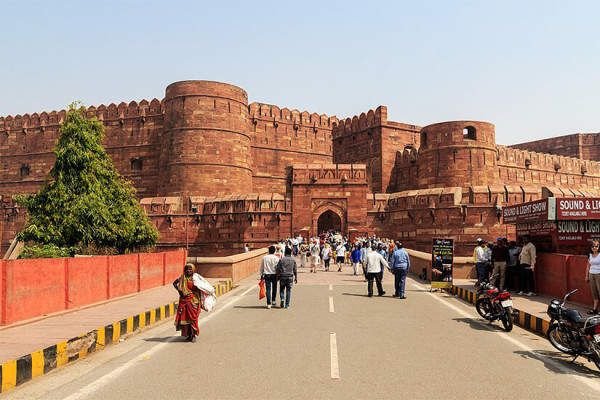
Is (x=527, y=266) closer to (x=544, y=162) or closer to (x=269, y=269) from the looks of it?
(x=269, y=269)

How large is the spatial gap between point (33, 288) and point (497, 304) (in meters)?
7.63

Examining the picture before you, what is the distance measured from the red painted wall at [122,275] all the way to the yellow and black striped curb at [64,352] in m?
2.60

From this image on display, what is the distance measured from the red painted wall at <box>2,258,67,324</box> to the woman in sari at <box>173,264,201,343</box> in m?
2.82

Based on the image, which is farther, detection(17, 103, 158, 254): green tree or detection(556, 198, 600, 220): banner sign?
detection(17, 103, 158, 254): green tree

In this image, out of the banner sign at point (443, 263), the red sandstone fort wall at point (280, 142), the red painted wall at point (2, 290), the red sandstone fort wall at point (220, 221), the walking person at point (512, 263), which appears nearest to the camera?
the red painted wall at point (2, 290)

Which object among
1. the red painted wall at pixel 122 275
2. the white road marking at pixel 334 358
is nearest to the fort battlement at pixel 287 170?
the white road marking at pixel 334 358

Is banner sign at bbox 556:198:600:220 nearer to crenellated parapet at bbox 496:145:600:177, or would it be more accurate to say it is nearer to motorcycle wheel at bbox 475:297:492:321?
motorcycle wheel at bbox 475:297:492:321

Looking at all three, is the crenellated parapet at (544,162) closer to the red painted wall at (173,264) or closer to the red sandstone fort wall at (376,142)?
the red sandstone fort wall at (376,142)

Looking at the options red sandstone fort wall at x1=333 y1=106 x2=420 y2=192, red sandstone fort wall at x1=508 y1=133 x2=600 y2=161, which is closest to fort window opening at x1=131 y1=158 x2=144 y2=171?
red sandstone fort wall at x1=333 y1=106 x2=420 y2=192

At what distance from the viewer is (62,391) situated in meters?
4.61

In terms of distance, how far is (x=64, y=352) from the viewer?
5.88 meters

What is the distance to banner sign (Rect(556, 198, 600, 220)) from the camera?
403 inches

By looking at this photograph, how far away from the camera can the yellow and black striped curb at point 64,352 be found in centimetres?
491

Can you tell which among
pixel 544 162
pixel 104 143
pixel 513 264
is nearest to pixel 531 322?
pixel 513 264
